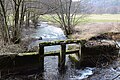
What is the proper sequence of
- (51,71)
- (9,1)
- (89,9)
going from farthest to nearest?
1. (89,9)
2. (9,1)
3. (51,71)

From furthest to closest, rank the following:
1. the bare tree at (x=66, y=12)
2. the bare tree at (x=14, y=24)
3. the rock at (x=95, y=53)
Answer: the bare tree at (x=66, y=12) → the bare tree at (x=14, y=24) → the rock at (x=95, y=53)

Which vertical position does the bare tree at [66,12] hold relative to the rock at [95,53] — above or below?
above

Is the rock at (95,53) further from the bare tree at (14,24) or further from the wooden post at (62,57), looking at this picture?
the bare tree at (14,24)

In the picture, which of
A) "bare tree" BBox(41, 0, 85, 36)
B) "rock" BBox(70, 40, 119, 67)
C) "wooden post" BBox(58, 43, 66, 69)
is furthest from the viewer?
"bare tree" BBox(41, 0, 85, 36)

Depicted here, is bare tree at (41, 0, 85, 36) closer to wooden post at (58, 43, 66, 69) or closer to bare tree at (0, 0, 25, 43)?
bare tree at (0, 0, 25, 43)

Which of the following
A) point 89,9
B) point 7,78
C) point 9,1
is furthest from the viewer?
point 89,9

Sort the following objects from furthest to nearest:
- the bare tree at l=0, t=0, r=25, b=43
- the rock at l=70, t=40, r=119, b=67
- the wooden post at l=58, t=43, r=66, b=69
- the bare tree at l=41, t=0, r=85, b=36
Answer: the bare tree at l=41, t=0, r=85, b=36
the bare tree at l=0, t=0, r=25, b=43
the rock at l=70, t=40, r=119, b=67
the wooden post at l=58, t=43, r=66, b=69

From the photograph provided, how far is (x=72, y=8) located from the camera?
38.0 meters

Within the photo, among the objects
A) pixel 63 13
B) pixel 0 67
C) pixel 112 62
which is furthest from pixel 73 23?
pixel 0 67

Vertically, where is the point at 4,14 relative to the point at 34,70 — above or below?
above

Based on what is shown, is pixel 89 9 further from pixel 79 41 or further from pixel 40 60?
pixel 40 60

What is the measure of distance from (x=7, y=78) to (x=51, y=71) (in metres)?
3.36

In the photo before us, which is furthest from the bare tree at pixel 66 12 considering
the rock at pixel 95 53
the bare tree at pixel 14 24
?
the rock at pixel 95 53

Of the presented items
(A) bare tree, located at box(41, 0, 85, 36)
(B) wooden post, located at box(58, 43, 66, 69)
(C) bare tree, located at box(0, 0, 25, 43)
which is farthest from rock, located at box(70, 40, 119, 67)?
(A) bare tree, located at box(41, 0, 85, 36)
